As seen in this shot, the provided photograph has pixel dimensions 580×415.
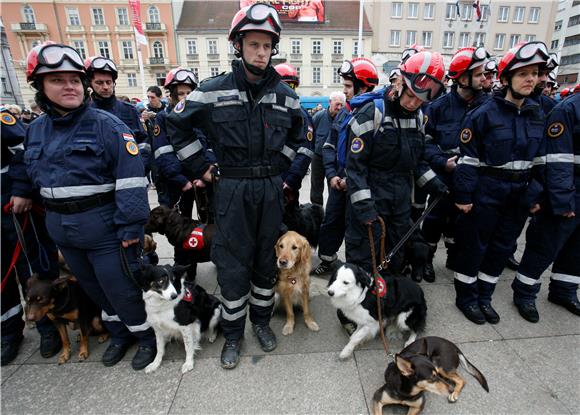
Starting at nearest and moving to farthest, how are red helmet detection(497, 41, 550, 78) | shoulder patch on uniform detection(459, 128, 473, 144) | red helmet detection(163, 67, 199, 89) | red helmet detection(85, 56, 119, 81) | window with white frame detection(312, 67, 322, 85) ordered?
red helmet detection(497, 41, 550, 78)
shoulder patch on uniform detection(459, 128, 473, 144)
red helmet detection(85, 56, 119, 81)
red helmet detection(163, 67, 199, 89)
window with white frame detection(312, 67, 322, 85)

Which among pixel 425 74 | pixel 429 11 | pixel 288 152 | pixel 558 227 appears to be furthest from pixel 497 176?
pixel 429 11

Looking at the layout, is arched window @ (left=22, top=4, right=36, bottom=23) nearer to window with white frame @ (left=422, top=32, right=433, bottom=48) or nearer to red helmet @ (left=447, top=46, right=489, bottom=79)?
window with white frame @ (left=422, top=32, right=433, bottom=48)

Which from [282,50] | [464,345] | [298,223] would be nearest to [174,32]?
[282,50]

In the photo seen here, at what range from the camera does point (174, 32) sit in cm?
3844

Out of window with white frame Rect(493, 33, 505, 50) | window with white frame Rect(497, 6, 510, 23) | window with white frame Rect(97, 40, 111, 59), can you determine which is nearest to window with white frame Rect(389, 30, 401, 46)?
window with white frame Rect(493, 33, 505, 50)

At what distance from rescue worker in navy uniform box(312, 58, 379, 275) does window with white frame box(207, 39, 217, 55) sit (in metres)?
39.6

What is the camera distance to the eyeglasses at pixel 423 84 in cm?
253

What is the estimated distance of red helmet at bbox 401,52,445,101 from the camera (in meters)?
2.52

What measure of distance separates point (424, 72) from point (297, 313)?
2811mm

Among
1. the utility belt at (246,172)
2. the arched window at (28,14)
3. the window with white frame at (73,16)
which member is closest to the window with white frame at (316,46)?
the window with white frame at (73,16)

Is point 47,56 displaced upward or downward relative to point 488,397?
upward

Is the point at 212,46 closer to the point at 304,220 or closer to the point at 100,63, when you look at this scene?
the point at 100,63

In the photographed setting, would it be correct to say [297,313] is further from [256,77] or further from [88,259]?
[256,77]

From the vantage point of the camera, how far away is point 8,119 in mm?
2715
